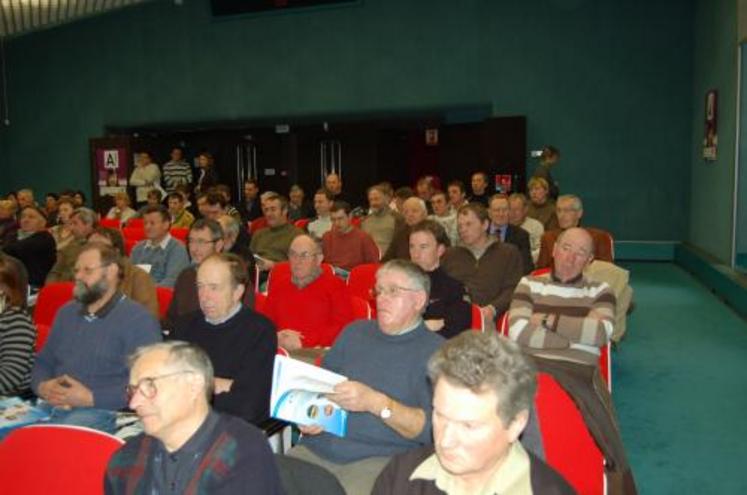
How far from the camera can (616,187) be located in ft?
38.1

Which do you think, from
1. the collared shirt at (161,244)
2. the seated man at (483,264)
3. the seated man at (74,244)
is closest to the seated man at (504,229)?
the seated man at (483,264)

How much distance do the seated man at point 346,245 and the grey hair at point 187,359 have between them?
14.5ft

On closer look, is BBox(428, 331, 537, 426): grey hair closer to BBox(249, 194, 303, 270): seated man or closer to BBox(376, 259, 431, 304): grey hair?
BBox(376, 259, 431, 304): grey hair

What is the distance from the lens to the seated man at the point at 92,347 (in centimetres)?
303

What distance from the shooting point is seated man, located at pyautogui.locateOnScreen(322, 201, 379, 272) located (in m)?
6.50

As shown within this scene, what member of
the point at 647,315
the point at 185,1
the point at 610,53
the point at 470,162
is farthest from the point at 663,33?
the point at 185,1

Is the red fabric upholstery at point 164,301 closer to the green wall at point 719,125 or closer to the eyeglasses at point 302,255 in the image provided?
the eyeglasses at point 302,255

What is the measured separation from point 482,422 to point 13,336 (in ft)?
8.27

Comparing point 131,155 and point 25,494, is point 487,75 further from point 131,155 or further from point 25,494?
point 25,494

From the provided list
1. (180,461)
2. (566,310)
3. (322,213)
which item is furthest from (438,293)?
(322,213)

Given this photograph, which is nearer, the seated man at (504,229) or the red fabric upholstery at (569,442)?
the red fabric upholstery at (569,442)

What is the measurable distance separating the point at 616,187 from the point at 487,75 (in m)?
2.82

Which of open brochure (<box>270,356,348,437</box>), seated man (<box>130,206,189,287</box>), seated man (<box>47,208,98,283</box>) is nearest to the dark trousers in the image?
open brochure (<box>270,356,348,437</box>)

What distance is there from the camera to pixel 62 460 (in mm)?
1951
